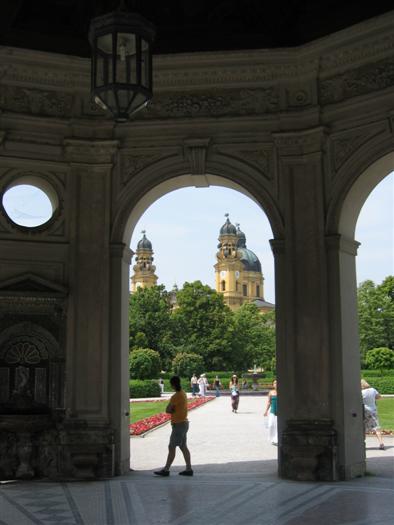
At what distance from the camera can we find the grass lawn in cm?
2189

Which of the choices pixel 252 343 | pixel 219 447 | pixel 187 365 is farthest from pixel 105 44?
pixel 252 343

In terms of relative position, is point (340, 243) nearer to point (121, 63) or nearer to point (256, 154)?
point (256, 154)

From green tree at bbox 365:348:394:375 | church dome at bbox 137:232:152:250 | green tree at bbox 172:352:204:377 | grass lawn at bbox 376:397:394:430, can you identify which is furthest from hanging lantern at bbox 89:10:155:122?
church dome at bbox 137:232:152:250

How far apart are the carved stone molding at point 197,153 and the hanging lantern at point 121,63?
487 centimetres

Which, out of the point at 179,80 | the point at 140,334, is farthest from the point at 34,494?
the point at 140,334

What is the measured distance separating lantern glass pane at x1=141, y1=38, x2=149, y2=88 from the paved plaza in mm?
5125

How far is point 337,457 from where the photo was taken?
473 inches

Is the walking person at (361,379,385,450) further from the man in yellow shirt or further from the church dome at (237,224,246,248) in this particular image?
the church dome at (237,224,246,248)

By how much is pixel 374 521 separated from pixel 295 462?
3532 millimetres

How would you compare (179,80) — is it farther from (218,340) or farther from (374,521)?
(218,340)

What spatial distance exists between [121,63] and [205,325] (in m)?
66.6

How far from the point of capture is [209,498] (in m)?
10.1

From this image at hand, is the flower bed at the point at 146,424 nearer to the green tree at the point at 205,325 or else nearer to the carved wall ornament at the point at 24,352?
the carved wall ornament at the point at 24,352

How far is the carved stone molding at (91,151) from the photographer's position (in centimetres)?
1335
